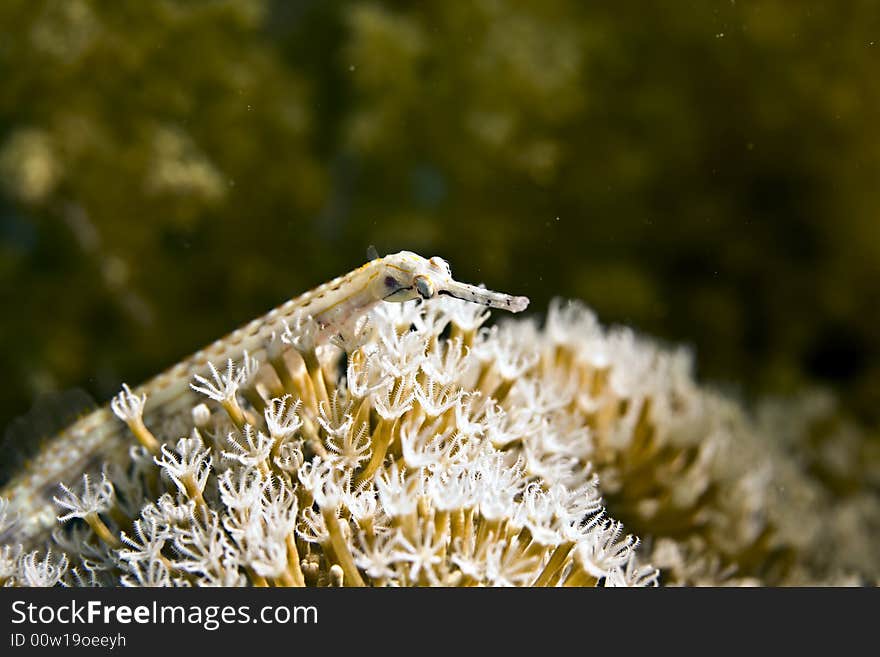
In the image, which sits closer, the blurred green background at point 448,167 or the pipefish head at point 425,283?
the pipefish head at point 425,283

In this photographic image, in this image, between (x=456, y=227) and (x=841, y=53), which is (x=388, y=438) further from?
(x=841, y=53)

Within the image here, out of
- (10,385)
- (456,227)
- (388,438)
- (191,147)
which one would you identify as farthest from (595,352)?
(10,385)

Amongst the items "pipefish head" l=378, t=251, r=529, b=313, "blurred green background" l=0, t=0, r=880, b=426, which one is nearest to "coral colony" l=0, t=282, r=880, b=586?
"pipefish head" l=378, t=251, r=529, b=313

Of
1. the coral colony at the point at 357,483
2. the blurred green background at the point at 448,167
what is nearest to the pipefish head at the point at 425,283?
the coral colony at the point at 357,483

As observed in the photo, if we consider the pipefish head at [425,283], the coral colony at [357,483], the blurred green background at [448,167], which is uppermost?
the blurred green background at [448,167]

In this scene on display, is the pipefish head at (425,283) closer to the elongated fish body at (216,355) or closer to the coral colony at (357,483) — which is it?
the elongated fish body at (216,355)
